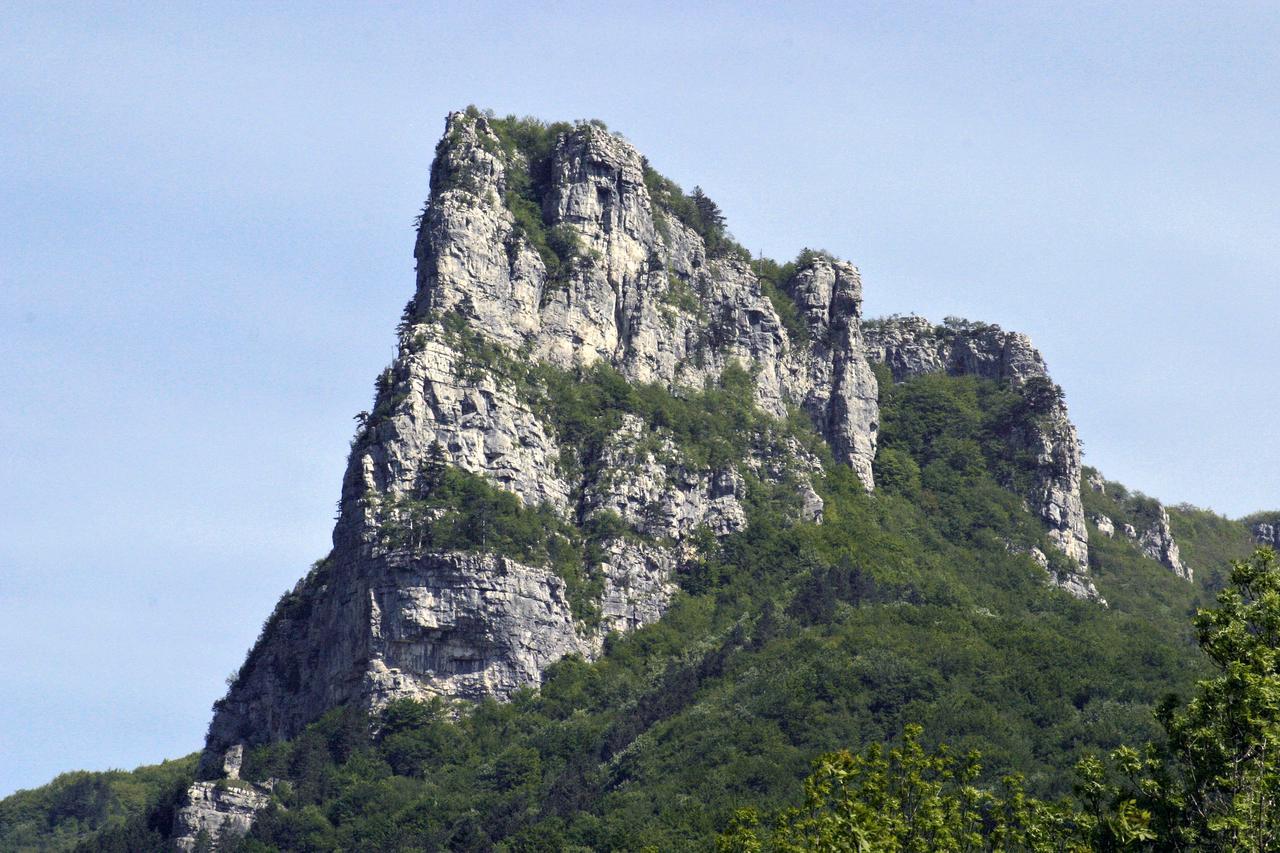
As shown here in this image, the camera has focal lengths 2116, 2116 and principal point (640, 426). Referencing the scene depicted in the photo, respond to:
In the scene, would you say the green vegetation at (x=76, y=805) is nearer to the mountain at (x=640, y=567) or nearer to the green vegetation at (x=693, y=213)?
the mountain at (x=640, y=567)

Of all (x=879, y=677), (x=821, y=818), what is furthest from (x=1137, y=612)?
(x=821, y=818)

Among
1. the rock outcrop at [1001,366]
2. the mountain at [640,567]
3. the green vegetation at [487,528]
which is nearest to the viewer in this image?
the mountain at [640,567]

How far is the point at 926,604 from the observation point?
142 meters

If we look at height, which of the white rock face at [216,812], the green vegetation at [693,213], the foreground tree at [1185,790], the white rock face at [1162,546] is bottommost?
the foreground tree at [1185,790]

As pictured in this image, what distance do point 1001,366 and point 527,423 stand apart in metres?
57.7

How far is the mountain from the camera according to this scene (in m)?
124

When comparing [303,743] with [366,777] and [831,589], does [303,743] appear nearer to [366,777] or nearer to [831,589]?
[366,777]

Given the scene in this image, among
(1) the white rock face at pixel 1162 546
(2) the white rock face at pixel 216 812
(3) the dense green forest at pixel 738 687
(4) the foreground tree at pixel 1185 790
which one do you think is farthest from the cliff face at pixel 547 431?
(4) the foreground tree at pixel 1185 790

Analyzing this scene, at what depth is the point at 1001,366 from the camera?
185 metres

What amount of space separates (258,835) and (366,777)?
23.7 feet

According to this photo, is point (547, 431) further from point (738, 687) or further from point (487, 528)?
point (738, 687)

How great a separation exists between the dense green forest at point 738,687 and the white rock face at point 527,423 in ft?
6.65

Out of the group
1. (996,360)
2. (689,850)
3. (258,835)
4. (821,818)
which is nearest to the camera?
(821,818)

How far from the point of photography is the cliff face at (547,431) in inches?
5138
